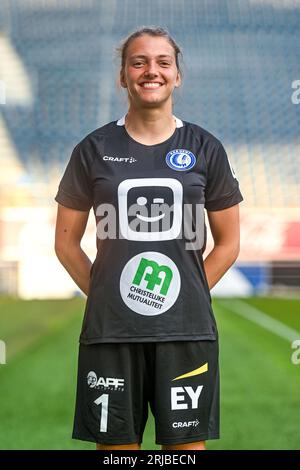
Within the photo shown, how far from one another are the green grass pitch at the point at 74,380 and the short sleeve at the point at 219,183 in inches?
61.0

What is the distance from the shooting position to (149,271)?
149cm

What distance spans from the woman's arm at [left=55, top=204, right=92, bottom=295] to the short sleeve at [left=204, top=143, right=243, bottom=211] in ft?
0.87

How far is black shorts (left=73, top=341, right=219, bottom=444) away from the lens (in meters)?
1.51

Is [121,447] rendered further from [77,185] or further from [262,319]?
[262,319]

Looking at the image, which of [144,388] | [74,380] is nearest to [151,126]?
[144,388]

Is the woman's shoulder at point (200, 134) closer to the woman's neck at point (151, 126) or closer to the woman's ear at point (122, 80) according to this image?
the woman's neck at point (151, 126)

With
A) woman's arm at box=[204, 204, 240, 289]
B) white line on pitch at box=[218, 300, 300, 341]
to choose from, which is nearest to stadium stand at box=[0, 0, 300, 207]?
white line on pitch at box=[218, 300, 300, 341]

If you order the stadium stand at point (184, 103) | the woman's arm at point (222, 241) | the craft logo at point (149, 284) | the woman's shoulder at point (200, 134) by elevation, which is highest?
the stadium stand at point (184, 103)

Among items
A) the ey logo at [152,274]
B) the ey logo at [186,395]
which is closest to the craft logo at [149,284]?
the ey logo at [152,274]

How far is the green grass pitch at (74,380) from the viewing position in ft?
10.1

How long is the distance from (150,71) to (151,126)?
11 cm

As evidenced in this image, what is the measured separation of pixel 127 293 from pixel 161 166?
0.85ft

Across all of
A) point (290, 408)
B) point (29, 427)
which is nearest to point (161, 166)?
point (29, 427)

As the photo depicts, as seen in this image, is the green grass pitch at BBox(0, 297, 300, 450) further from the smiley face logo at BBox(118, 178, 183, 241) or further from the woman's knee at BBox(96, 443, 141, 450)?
the smiley face logo at BBox(118, 178, 183, 241)
